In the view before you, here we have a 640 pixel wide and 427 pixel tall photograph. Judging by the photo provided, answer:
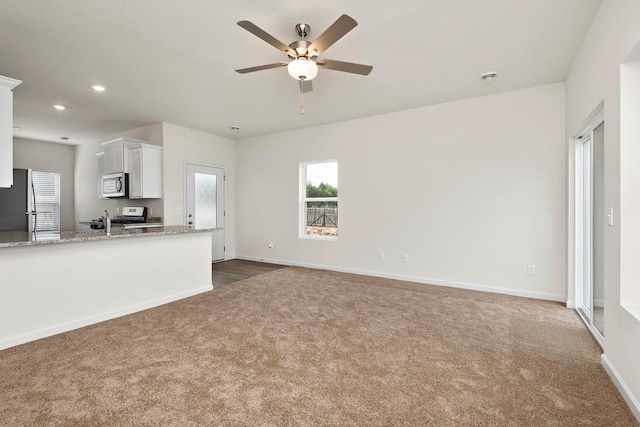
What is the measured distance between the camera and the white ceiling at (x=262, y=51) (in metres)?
2.33

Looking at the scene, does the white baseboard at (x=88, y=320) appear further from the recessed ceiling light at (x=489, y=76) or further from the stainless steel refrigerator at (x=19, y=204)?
the stainless steel refrigerator at (x=19, y=204)

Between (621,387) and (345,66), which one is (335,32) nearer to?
(345,66)

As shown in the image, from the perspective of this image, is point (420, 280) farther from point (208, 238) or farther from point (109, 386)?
point (109, 386)

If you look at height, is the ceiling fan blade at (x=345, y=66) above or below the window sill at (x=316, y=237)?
above

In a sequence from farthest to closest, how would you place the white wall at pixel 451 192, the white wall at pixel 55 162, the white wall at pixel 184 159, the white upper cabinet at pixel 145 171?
the white wall at pixel 55 162 → the white wall at pixel 184 159 → the white upper cabinet at pixel 145 171 → the white wall at pixel 451 192

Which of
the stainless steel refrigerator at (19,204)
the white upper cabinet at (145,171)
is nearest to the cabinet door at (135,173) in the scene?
the white upper cabinet at (145,171)

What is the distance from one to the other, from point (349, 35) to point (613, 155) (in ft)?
7.33

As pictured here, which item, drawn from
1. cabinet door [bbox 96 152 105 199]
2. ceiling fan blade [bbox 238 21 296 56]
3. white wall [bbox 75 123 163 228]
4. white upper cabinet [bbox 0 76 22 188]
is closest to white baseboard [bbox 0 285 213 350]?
white upper cabinet [bbox 0 76 22 188]

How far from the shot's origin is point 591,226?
297 centimetres

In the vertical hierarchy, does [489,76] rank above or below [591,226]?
above

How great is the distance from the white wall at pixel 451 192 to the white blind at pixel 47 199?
5.69 metres

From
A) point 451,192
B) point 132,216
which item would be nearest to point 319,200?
point 451,192

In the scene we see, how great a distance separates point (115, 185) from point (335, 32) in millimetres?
5229

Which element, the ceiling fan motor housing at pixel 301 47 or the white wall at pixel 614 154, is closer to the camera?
the white wall at pixel 614 154
